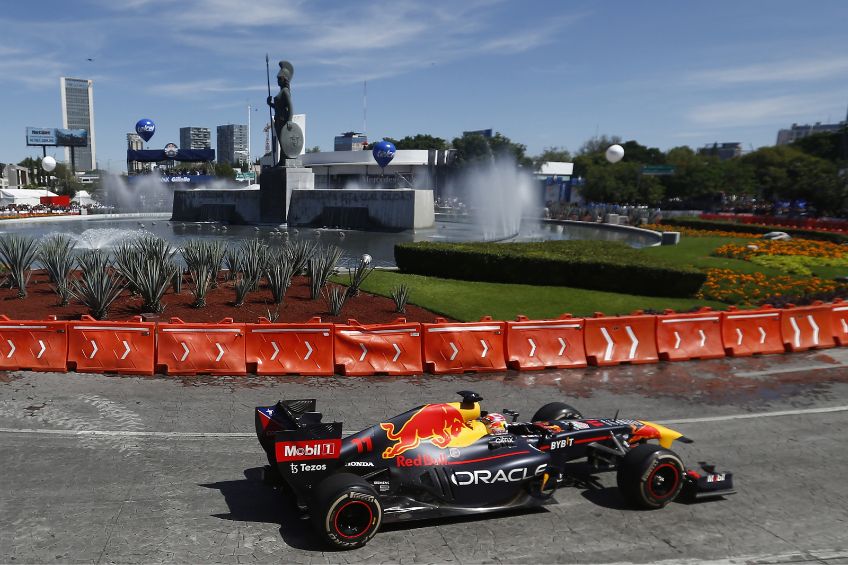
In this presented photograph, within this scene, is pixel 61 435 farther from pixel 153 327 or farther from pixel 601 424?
pixel 601 424

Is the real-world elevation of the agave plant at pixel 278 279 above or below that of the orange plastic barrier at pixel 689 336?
above

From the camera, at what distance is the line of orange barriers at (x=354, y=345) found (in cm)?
1260

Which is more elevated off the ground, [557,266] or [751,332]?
[557,266]

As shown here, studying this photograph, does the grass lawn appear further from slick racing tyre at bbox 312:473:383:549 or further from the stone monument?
the stone monument

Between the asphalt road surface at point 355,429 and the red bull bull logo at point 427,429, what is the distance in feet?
2.90

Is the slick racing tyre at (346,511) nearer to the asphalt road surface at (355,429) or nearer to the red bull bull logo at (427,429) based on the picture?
the asphalt road surface at (355,429)

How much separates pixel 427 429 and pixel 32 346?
940 cm

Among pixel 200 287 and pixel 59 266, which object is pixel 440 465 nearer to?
pixel 200 287

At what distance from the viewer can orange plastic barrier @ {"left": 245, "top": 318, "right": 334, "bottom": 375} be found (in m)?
12.8

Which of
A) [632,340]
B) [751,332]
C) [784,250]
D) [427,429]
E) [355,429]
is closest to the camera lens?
[427,429]

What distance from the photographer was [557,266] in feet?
69.1

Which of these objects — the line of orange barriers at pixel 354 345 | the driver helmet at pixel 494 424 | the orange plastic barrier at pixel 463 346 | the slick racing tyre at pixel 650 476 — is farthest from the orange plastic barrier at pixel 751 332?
the driver helmet at pixel 494 424

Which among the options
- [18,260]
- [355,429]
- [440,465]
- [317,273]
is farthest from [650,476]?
[18,260]

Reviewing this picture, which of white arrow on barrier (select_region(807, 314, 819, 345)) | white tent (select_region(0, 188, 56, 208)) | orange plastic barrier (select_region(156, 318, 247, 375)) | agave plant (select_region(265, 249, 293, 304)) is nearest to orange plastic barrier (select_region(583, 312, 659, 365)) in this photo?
white arrow on barrier (select_region(807, 314, 819, 345))
